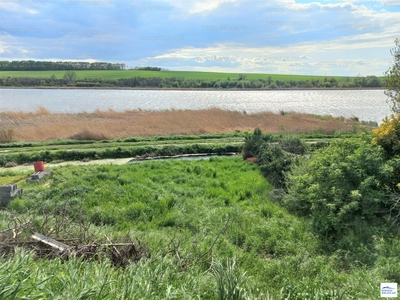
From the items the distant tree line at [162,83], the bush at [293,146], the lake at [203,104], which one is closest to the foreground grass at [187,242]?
the bush at [293,146]

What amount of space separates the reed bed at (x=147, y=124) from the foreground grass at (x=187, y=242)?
9.30 m

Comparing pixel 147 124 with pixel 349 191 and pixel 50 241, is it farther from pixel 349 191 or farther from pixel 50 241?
pixel 50 241

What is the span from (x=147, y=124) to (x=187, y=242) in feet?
54.6

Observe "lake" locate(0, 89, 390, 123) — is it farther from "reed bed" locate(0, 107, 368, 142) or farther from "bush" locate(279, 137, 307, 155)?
"bush" locate(279, 137, 307, 155)

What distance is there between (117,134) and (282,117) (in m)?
14.0

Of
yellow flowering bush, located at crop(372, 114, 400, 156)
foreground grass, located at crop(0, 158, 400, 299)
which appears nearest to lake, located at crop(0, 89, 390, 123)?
foreground grass, located at crop(0, 158, 400, 299)

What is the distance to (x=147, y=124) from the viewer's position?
2127 cm

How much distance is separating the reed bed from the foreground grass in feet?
30.5

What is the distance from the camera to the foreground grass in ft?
10.3

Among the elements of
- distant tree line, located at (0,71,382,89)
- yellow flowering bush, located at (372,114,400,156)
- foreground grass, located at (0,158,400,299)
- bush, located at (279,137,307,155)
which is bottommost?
foreground grass, located at (0,158,400,299)

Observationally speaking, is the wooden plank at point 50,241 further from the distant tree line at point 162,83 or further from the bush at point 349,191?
the distant tree line at point 162,83

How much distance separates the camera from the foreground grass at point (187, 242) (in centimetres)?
314

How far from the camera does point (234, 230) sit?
6121mm

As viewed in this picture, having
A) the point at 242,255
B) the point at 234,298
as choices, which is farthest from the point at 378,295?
the point at 242,255
